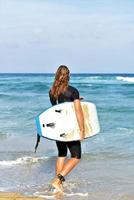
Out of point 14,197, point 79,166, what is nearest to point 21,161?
point 79,166

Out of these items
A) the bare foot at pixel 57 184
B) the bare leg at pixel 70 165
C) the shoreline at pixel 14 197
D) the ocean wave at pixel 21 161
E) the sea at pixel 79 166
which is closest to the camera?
the shoreline at pixel 14 197

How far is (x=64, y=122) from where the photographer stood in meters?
6.57

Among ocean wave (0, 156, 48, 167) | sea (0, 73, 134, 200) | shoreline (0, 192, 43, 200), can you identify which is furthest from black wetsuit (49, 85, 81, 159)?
ocean wave (0, 156, 48, 167)

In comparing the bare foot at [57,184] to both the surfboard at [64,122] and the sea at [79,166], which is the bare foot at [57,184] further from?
the surfboard at [64,122]

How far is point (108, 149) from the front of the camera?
10930 mm

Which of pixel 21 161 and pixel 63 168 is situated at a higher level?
pixel 63 168

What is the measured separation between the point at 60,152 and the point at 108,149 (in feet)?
14.1

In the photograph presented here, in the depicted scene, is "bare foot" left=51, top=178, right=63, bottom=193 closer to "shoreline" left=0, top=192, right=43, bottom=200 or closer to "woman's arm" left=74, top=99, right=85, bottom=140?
"shoreline" left=0, top=192, right=43, bottom=200

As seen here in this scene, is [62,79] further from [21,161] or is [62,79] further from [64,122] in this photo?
[21,161]

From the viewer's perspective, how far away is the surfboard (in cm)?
646

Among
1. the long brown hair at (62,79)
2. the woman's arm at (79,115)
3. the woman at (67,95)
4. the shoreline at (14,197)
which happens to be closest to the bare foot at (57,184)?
the woman at (67,95)

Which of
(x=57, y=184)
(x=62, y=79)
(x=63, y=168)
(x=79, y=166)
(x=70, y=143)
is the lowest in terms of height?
(x=79, y=166)

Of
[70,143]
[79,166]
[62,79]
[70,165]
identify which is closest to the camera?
[62,79]

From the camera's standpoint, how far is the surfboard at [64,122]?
646 centimetres
